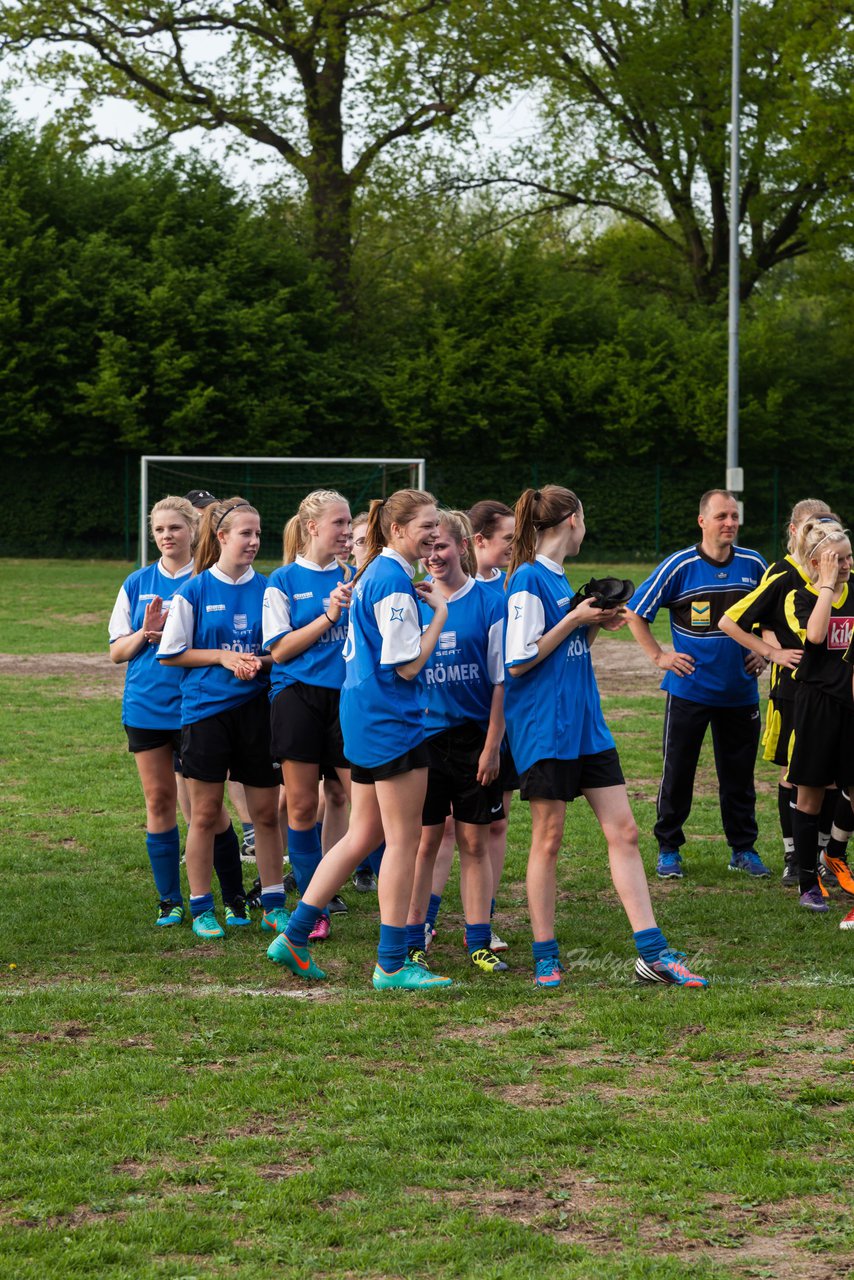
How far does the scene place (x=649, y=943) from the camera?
5305 millimetres

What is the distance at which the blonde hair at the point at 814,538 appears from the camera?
261 inches

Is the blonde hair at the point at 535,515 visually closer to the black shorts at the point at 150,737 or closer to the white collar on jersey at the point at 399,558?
the white collar on jersey at the point at 399,558

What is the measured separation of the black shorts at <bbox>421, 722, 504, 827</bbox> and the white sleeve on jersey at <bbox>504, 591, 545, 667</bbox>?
555mm

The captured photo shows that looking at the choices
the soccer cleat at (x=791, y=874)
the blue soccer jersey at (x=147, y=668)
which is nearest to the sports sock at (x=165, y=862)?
the blue soccer jersey at (x=147, y=668)

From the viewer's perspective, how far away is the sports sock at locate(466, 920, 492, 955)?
5742 mm

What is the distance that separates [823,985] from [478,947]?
4.42 feet

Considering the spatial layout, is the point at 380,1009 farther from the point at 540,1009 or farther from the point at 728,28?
the point at 728,28

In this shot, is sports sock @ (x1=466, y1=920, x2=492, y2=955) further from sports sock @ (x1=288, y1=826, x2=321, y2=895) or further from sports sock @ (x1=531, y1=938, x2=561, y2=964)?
sports sock @ (x1=288, y1=826, x2=321, y2=895)

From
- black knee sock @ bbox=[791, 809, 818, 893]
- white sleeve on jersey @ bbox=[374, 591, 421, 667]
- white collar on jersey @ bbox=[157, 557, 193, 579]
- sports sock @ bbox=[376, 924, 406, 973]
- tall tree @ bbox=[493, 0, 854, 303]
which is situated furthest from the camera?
tall tree @ bbox=[493, 0, 854, 303]

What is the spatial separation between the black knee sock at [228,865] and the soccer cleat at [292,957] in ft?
3.70

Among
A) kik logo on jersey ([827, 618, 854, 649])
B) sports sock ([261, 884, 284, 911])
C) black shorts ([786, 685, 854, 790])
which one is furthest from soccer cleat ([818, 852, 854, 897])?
sports sock ([261, 884, 284, 911])

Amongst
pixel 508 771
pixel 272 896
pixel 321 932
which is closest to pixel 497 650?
pixel 508 771

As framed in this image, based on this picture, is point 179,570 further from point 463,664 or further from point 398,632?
point 398,632

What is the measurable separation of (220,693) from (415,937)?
4.43 feet
